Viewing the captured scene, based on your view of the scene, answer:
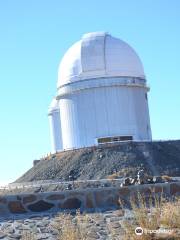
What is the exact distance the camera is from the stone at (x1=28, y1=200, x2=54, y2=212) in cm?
930

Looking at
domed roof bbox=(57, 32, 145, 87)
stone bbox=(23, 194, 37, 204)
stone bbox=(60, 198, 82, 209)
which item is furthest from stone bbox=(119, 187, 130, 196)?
domed roof bbox=(57, 32, 145, 87)

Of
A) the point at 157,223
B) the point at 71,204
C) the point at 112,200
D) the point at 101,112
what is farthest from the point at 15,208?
the point at 101,112

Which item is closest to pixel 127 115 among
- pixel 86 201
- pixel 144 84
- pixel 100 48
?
pixel 144 84

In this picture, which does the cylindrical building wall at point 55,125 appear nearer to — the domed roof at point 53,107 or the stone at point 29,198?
the domed roof at point 53,107

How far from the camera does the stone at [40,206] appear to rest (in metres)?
9.30

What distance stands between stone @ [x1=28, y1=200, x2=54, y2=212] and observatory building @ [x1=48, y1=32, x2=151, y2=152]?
34722mm

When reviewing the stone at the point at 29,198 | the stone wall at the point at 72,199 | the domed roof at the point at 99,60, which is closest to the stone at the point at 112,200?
the stone wall at the point at 72,199

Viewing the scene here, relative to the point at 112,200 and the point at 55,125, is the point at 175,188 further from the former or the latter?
the point at 55,125

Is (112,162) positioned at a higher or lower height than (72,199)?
higher

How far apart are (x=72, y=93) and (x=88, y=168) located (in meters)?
10.8

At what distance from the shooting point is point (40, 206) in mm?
9344

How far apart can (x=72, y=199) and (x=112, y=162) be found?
89.8 feet

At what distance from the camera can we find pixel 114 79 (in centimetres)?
4425

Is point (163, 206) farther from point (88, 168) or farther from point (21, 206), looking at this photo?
point (88, 168)
